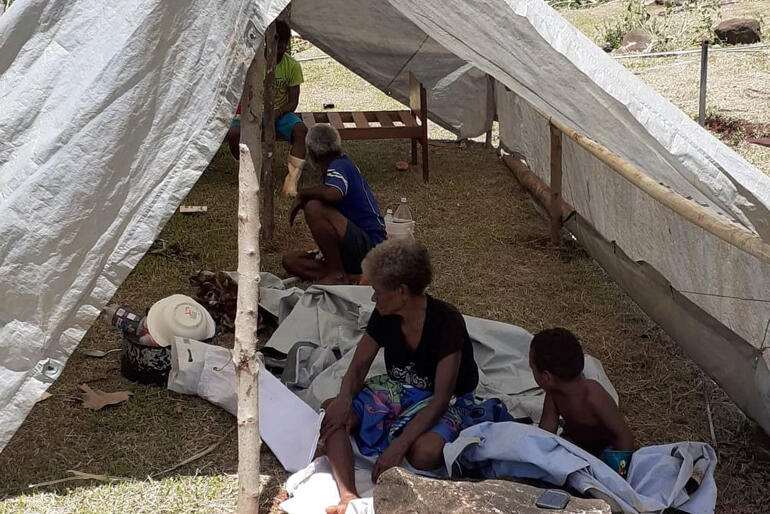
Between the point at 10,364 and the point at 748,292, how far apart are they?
2816mm

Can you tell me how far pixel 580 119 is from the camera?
10.1 ft

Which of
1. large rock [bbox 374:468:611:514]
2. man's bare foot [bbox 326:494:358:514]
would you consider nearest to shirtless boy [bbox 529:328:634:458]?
large rock [bbox 374:468:611:514]

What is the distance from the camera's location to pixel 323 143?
5129mm

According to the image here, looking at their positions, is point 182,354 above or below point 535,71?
below

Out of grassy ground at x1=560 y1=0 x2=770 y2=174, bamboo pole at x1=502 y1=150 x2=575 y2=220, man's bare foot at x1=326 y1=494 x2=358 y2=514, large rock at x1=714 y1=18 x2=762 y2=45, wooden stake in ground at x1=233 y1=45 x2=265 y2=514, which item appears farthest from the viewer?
large rock at x1=714 y1=18 x2=762 y2=45

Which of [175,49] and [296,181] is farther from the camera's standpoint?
[296,181]

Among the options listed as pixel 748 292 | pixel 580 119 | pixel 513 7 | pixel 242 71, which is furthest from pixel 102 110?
pixel 748 292

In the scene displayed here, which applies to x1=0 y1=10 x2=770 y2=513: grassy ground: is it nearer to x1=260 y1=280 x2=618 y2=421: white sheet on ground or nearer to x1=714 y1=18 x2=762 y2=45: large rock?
x1=260 y1=280 x2=618 y2=421: white sheet on ground

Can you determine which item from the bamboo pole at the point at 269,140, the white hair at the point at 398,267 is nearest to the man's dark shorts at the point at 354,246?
the bamboo pole at the point at 269,140

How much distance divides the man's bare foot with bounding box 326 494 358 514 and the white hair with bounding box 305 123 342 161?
2.45m

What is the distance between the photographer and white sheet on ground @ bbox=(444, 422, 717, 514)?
9.74 feet

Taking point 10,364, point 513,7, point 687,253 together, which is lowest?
point 687,253

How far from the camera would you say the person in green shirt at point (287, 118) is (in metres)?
6.96

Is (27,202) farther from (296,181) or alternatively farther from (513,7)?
(296,181)
